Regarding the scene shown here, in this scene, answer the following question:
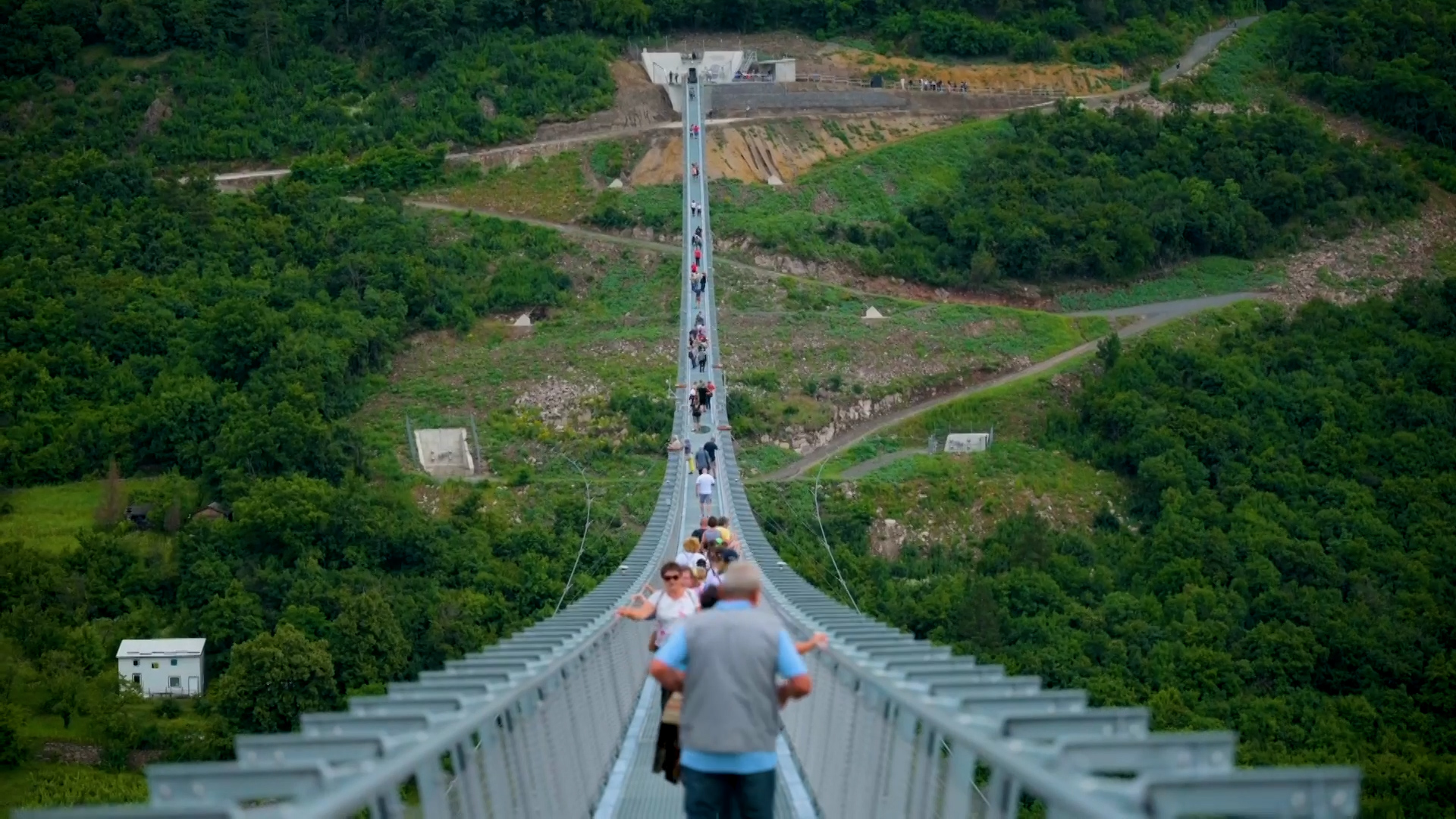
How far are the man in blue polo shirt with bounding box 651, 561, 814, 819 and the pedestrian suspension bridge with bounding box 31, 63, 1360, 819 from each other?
2.06 feet

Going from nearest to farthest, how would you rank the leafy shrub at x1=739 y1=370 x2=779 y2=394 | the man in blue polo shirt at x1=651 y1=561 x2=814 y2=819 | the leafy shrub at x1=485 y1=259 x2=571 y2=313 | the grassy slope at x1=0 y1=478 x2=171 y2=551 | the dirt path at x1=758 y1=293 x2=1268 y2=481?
the man in blue polo shirt at x1=651 y1=561 x2=814 y2=819 < the grassy slope at x1=0 y1=478 x2=171 y2=551 < the dirt path at x1=758 y1=293 x2=1268 y2=481 < the leafy shrub at x1=739 y1=370 x2=779 y2=394 < the leafy shrub at x1=485 y1=259 x2=571 y2=313

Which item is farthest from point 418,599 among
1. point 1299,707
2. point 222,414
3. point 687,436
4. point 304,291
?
point 304,291

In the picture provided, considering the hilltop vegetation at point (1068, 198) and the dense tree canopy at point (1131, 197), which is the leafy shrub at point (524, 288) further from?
the dense tree canopy at point (1131, 197)

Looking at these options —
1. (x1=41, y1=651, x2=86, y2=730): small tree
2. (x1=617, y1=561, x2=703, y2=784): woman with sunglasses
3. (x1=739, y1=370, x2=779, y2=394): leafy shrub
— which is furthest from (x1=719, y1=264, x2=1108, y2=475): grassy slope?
(x1=617, y1=561, x2=703, y2=784): woman with sunglasses

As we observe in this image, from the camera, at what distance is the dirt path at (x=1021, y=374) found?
6122cm

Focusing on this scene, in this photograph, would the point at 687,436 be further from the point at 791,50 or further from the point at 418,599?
the point at 791,50

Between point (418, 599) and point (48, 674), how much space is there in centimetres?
805

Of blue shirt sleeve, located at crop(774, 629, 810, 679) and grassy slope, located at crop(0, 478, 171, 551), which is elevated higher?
blue shirt sleeve, located at crop(774, 629, 810, 679)

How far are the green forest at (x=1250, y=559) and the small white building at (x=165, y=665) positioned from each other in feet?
42.9

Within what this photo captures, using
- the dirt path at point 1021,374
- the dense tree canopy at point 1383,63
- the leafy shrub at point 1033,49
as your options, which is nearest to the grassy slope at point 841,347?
the dirt path at point 1021,374

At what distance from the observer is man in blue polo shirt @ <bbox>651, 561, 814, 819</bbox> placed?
10.3 metres

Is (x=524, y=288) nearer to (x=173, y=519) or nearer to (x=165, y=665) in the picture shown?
(x=173, y=519)

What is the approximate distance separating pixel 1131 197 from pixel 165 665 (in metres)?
46.7

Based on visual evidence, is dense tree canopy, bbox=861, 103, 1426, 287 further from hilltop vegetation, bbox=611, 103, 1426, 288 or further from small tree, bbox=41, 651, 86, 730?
small tree, bbox=41, 651, 86, 730
